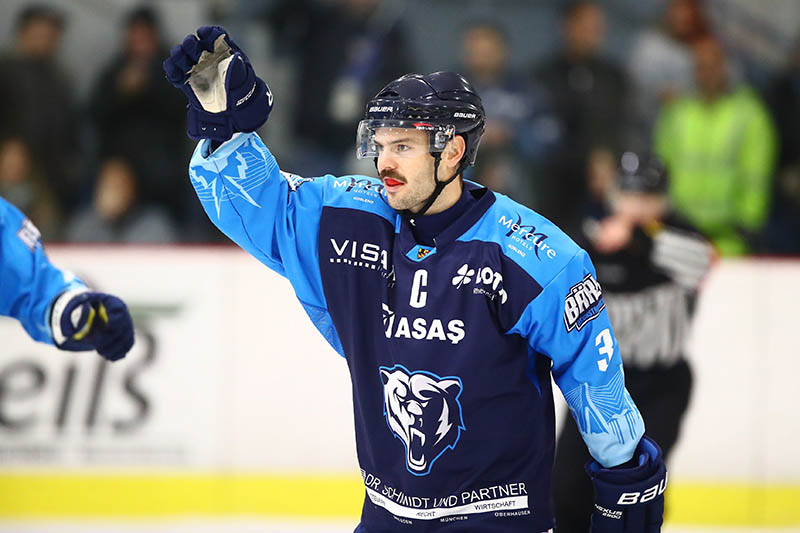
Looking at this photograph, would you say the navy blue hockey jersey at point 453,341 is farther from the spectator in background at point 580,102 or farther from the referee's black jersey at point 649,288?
the spectator in background at point 580,102

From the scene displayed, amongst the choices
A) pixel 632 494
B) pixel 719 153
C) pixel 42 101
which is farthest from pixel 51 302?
pixel 719 153

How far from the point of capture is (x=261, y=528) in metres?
4.56

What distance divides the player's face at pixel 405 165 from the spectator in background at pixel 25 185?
3.21 m

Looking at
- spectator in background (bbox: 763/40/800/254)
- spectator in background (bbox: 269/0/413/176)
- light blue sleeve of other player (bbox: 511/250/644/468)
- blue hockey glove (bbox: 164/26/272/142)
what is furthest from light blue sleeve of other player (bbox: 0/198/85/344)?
spectator in background (bbox: 763/40/800/254)

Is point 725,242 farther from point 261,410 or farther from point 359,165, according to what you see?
point 261,410

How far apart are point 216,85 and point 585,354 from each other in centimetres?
90

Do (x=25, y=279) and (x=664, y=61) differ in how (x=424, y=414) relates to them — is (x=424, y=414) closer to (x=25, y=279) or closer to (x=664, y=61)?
(x=25, y=279)

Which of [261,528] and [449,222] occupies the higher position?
[449,222]

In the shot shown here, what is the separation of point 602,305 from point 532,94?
322 centimetres

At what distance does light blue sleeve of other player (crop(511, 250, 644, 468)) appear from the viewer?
2.11 m

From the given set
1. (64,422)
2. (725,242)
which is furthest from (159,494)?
(725,242)

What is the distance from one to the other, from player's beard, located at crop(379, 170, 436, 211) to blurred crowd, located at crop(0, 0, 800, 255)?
2964mm

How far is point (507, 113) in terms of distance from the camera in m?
5.27

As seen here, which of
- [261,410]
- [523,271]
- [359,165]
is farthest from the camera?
[359,165]
